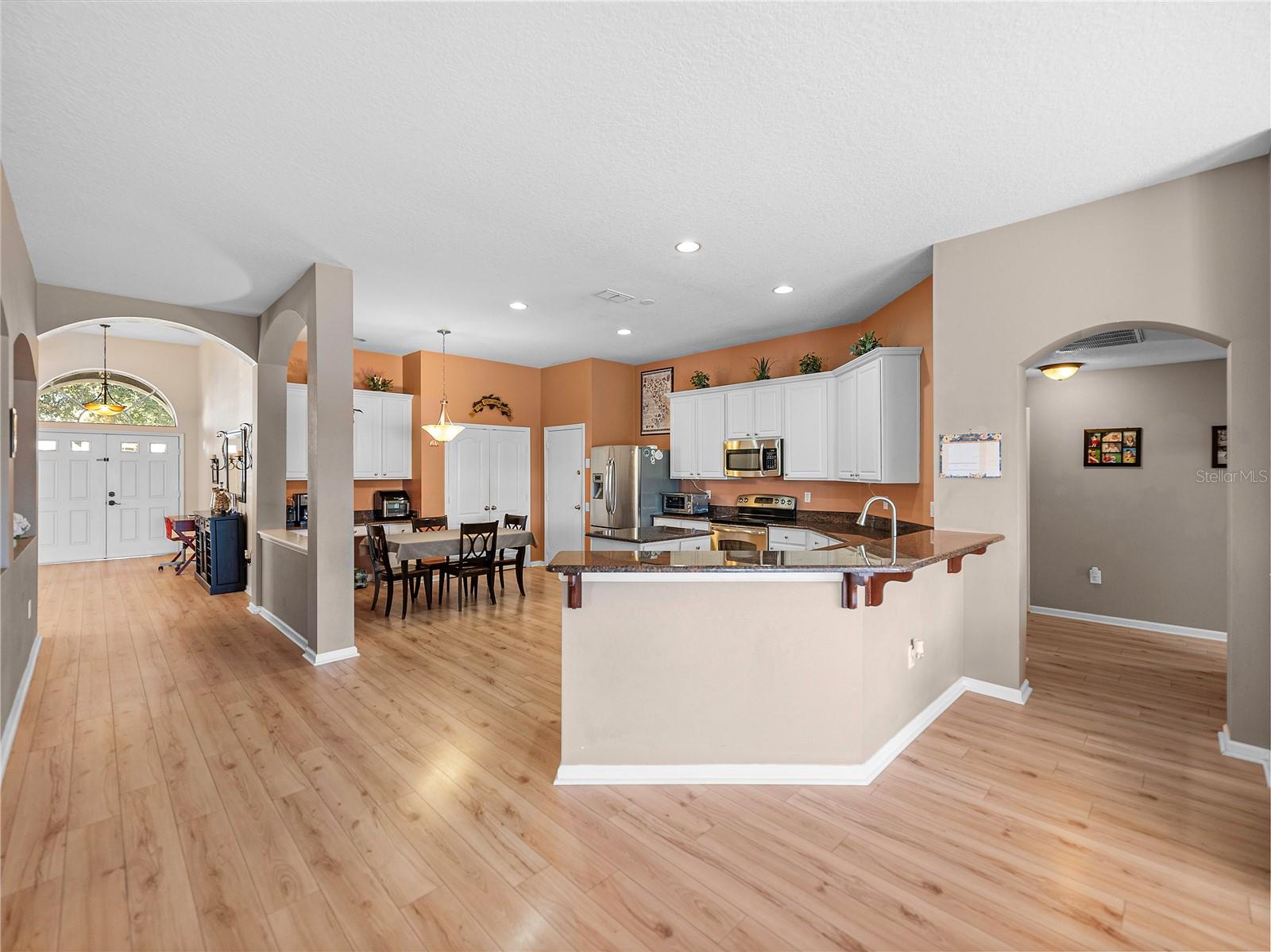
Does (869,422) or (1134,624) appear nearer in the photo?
(869,422)

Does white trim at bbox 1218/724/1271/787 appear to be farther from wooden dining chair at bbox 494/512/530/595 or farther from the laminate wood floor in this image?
wooden dining chair at bbox 494/512/530/595

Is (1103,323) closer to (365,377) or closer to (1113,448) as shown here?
(1113,448)

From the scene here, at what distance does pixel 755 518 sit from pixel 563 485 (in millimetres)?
2786

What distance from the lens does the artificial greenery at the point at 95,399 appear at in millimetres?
8664

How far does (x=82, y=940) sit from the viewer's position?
5.90 ft

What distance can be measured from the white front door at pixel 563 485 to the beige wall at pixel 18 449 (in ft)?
16.1

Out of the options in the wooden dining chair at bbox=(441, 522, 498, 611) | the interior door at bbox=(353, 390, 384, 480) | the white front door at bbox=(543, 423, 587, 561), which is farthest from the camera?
the white front door at bbox=(543, 423, 587, 561)

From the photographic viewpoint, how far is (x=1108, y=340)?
14.2 feet

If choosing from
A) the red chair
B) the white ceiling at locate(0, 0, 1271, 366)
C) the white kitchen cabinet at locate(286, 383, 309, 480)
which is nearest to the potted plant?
the white ceiling at locate(0, 0, 1271, 366)

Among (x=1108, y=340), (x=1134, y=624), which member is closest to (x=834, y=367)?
(x=1108, y=340)

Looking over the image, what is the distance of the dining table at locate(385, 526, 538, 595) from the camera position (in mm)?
5609

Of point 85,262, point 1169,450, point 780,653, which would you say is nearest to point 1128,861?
point 780,653

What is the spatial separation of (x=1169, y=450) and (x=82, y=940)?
23.7 ft

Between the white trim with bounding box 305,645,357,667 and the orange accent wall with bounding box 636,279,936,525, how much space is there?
4.32 meters
